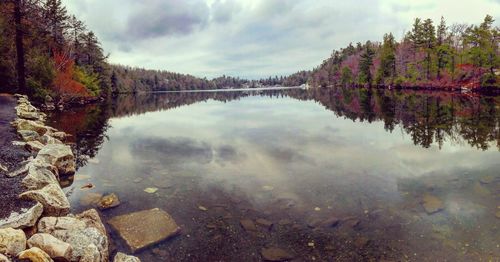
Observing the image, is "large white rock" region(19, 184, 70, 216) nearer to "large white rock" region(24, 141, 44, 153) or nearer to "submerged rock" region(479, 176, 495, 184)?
"large white rock" region(24, 141, 44, 153)

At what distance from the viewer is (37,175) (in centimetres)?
886

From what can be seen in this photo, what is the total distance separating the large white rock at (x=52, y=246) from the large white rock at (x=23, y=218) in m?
0.71

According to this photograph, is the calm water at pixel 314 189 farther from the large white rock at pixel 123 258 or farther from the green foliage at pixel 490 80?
the green foliage at pixel 490 80

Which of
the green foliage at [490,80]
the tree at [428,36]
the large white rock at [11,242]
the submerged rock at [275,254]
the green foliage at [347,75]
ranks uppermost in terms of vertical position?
the tree at [428,36]

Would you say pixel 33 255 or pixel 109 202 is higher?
pixel 33 255

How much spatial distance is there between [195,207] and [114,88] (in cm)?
11603

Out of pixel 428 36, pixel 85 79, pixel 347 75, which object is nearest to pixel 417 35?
pixel 428 36

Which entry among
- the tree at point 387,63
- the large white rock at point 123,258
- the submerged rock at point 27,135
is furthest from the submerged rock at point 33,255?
the tree at point 387,63

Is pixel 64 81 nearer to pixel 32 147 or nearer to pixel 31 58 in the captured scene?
pixel 31 58

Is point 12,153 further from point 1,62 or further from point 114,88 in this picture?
point 114,88

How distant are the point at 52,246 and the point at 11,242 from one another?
59 cm

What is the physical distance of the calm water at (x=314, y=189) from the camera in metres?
7.20

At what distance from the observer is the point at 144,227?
807 cm

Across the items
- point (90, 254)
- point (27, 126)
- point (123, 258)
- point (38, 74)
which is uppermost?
point (38, 74)
